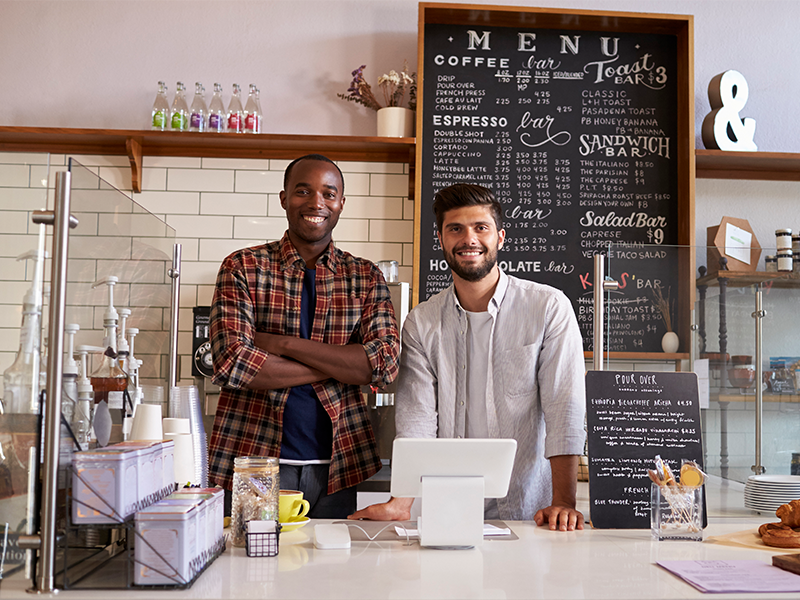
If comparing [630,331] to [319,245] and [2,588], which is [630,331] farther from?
[2,588]

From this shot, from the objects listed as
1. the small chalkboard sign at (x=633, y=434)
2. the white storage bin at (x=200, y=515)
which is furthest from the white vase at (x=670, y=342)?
the white storage bin at (x=200, y=515)

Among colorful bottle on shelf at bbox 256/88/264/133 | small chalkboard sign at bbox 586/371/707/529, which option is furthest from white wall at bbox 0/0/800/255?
small chalkboard sign at bbox 586/371/707/529

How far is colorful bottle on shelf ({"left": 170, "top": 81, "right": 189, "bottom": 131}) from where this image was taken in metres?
3.23

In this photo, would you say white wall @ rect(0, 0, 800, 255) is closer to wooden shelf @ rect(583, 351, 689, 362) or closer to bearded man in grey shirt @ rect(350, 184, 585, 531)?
bearded man in grey shirt @ rect(350, 184, 585, 531)

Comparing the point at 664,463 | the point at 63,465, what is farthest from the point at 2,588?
the point at 664,463

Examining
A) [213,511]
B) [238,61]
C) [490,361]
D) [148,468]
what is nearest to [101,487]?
[148,468]

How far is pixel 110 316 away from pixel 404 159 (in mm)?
2131

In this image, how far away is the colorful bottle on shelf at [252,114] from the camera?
3258 millimetres

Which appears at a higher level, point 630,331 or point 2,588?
point 630,331

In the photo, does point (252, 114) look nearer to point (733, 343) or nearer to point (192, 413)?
point (192, 413)

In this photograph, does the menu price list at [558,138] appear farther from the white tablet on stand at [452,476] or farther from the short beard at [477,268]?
the white tablet on stand at [452,476]

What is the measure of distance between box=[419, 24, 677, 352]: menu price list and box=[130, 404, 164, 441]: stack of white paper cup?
2060 millimetres

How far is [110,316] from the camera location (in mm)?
1499

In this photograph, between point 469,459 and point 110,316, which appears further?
point 110,316
